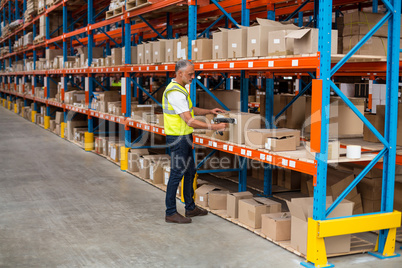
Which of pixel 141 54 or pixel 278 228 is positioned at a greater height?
pixel 141 54

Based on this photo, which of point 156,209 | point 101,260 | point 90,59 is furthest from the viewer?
point 90,59

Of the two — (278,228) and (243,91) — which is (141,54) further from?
(278,228)

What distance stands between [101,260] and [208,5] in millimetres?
4318

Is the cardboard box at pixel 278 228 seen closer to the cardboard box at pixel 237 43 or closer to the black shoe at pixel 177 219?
the black shoe at pixel 177 219

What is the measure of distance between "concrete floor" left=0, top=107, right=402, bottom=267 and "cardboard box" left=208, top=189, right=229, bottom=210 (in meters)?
0.21

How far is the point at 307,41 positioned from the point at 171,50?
3.09m

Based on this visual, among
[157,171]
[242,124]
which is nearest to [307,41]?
[242,124]

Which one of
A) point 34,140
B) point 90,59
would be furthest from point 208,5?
point 34,140

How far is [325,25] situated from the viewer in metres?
4.05

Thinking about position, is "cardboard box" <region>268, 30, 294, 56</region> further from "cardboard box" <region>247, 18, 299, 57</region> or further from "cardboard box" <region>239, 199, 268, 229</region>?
"cardboard box" <region>239, 199, 268, 229</region>

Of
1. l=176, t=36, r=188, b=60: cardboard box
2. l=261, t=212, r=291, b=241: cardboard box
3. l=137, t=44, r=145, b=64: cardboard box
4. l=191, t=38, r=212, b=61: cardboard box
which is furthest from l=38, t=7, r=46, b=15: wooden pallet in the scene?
l=261, t=212, r=291, b=241: cardboard box

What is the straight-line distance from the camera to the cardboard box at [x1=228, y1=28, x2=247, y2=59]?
17.9ft

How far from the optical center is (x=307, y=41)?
454 cm

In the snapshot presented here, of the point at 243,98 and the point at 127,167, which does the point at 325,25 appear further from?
the point at 127,167
